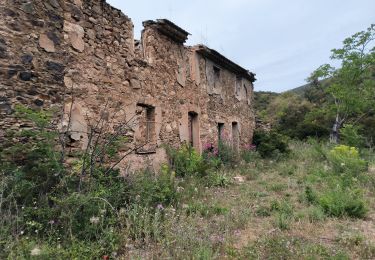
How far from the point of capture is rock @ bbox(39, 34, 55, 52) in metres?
5.13

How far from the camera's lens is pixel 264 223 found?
466cm

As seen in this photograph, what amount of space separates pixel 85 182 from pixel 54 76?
6.83 feet

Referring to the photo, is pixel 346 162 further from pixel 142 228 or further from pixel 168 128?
pixel 142 228

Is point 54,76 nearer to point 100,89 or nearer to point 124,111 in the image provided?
point 100,89

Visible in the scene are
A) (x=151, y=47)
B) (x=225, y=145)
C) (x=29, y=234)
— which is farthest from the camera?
(x=225, y=145)

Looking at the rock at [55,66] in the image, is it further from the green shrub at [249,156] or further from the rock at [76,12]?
the green shrub at [249,156]

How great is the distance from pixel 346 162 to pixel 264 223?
4617 millimetres

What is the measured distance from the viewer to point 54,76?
17.3ft

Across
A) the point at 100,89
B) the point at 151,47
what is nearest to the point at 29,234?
the point at 100,89

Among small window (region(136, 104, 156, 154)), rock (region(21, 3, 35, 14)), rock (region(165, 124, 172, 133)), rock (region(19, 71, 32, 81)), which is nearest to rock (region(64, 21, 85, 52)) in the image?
rock (region(21, 3, 35, 14))

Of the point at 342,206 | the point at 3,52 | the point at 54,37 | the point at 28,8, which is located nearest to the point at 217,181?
the point at 342,206

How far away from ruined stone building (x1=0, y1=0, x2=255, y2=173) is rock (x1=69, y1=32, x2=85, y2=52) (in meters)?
0.02

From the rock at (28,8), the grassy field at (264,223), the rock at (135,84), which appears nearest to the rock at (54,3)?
the rock at (28,8)

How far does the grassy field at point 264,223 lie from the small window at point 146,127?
129 cm
